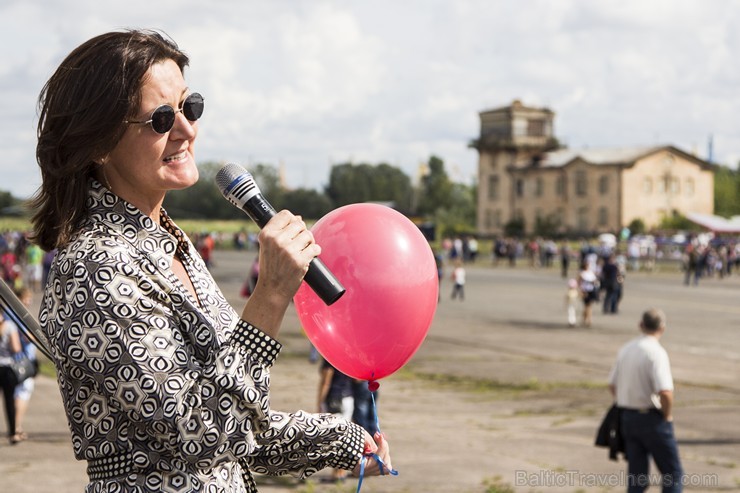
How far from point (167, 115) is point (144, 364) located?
1.92 feet

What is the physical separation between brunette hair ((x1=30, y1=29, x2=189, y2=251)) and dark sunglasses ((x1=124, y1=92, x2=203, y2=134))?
5cm

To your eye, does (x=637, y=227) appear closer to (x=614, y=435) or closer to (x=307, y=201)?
(x=307, y=201)

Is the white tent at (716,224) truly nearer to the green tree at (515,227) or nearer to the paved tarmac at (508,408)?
the green tree at (515,227)

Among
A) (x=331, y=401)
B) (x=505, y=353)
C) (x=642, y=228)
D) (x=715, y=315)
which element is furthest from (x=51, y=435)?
(x=642, y=228)

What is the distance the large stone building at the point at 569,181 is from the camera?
303 ft

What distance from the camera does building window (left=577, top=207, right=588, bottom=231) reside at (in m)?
94.4

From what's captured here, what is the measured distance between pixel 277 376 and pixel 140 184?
15.0 m

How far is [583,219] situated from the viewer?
9512 cm

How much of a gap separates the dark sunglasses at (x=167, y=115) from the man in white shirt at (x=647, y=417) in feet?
23.2

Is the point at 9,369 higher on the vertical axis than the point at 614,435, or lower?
higher

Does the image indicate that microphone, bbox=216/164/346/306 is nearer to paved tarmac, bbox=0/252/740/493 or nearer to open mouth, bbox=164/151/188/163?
open mouth, bbox=164/151/188/163

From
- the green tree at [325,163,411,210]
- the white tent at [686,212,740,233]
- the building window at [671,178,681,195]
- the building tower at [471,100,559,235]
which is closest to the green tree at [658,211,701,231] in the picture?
→ the white tent at [686,212,740,233]

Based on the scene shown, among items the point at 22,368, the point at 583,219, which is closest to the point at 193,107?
the point at 22,368

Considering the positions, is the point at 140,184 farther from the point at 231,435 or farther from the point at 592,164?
the point at 592,164
